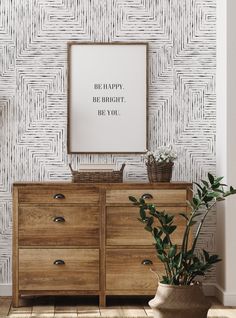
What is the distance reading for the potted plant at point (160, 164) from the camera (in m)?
5.17

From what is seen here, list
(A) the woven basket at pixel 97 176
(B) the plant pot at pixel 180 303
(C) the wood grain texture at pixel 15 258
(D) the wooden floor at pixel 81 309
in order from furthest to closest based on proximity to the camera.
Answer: (A) the woven basket at pixel 97 176, (C) the wood grain texture at pixel 15 258, (D) the wooden floor at pixel 81 309, (B) the plant pot at pixel 180 303

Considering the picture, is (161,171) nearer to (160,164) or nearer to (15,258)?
(160,164)

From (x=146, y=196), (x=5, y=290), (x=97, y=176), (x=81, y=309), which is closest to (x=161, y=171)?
(x=146, y=196)

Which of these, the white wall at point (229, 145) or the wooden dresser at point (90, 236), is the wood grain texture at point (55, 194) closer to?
the wooden dresser at point (90, 236)

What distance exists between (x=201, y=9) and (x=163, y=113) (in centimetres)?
83

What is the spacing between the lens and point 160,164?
5156 mm

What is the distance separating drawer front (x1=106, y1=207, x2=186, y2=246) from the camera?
507cm

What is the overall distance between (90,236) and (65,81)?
47.2 inches

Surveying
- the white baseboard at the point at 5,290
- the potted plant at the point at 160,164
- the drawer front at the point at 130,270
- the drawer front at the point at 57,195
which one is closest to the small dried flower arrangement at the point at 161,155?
the potted plant at the point at 160,164

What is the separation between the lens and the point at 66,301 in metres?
5.27

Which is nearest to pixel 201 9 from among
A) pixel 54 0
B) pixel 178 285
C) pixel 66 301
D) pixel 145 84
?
pixel 145 84

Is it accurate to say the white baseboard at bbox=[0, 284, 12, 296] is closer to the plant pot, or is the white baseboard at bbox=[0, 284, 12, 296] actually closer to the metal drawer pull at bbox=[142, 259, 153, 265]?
the metal drawer pull at bbox=[142, 259, 153, 265]

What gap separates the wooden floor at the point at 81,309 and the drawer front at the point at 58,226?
0.43 meters

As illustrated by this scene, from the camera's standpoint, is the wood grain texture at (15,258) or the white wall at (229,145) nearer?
the wood grain texture at (15,258)
